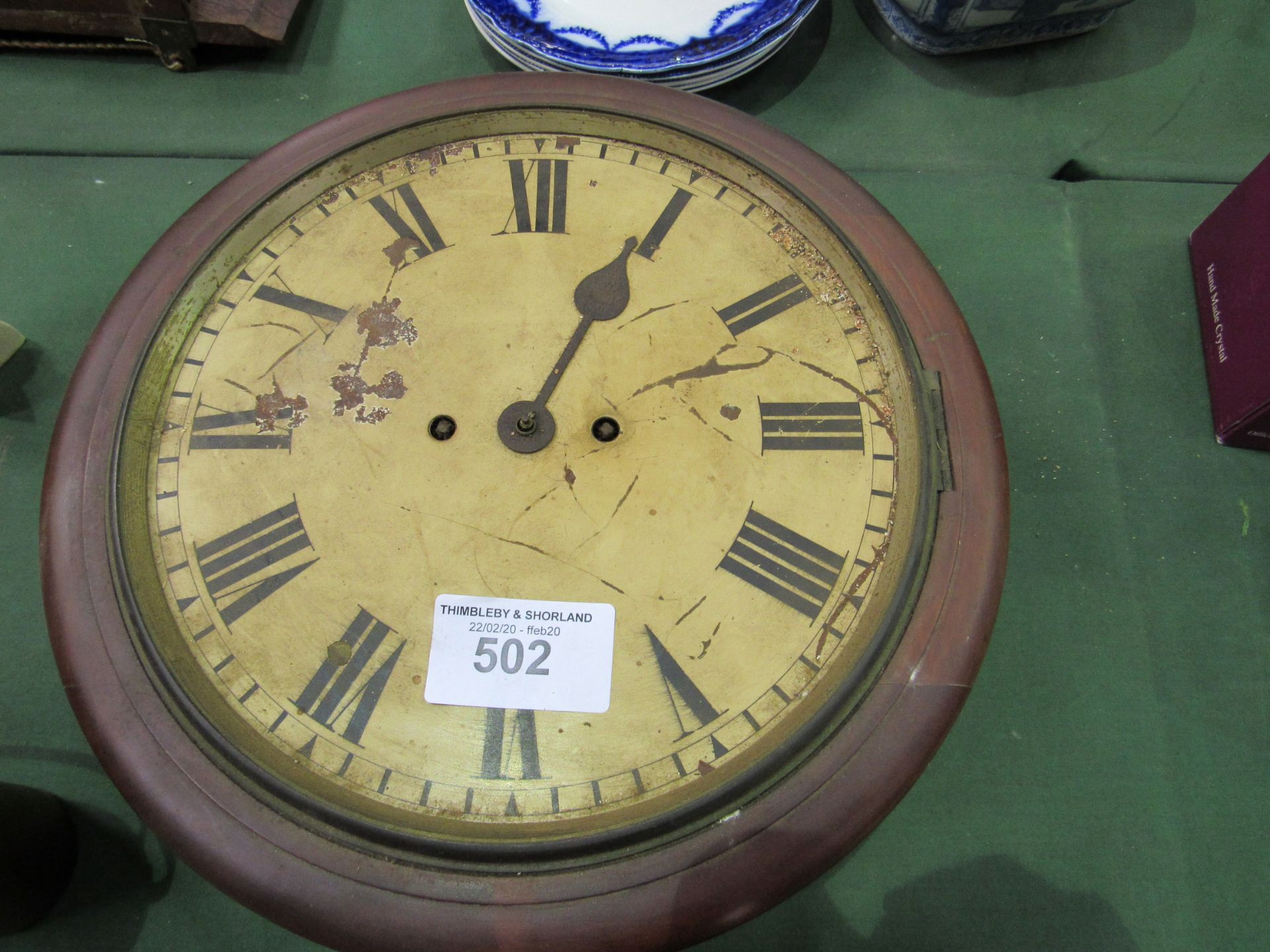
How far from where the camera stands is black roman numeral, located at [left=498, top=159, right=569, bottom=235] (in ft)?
3.15

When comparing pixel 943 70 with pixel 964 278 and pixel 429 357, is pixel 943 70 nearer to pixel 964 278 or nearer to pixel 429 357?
pixel 964 278

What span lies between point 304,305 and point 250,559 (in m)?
0.27

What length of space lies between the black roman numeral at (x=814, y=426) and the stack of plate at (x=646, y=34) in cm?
56

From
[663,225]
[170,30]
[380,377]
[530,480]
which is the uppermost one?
[170,30]

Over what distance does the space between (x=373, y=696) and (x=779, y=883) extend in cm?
37

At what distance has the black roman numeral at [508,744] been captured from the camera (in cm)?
74

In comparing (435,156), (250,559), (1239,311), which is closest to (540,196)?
(435,156)

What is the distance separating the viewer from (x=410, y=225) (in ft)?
3.14

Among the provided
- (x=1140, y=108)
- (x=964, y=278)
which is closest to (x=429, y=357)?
(x=964, y=278)

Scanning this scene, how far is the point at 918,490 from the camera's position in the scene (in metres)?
0.81

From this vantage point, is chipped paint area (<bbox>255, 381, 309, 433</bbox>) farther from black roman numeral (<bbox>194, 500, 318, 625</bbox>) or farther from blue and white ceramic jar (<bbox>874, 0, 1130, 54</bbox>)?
blue and white ceramic jar (<bbox>874, 0, 1130, 54</bbox>)

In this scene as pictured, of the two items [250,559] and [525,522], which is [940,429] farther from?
[250,559]

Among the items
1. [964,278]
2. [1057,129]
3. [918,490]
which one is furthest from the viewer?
[1057,129]

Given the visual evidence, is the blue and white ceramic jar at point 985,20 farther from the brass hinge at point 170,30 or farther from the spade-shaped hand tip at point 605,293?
the brass hinge at point 170,30
